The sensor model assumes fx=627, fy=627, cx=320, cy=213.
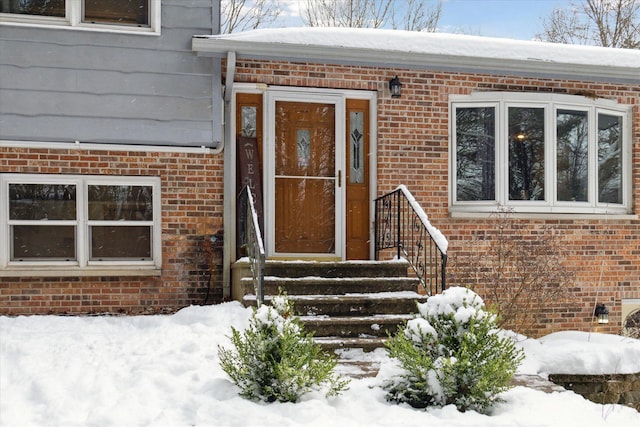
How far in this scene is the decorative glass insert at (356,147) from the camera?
777 centimetres

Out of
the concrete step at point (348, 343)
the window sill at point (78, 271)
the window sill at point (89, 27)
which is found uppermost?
the window sill at point (89, 27)

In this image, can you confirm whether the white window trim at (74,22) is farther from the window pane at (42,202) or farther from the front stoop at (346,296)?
the front stoop at (346,296)

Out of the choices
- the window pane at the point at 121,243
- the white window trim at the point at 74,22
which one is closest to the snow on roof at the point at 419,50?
the white window trim at the point at 74,22

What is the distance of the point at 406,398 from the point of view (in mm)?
4273

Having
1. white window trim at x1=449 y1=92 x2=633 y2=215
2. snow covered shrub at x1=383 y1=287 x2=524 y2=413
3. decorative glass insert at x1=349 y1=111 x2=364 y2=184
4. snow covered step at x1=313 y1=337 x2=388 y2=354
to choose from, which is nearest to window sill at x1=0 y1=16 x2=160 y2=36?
decorative glass insert at x1=349 y1=111 x2=364 y2=184

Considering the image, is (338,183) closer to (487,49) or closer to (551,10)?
(487,49)

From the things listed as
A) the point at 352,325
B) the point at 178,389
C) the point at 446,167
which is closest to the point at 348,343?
the point at 352,325

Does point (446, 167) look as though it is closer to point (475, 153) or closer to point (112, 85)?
point (475, 153)

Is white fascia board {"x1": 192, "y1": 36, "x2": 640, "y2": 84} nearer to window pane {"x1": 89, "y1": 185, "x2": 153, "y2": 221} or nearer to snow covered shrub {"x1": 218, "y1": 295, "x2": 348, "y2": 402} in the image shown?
window pane {"x1": 89, "y1": 185, "x2": 153, "y2": 221}

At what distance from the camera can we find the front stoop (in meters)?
5.86

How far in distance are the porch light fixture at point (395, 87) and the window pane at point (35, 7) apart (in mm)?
3869

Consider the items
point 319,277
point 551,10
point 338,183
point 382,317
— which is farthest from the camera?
point 551,10

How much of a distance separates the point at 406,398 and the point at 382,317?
1766 millimetres

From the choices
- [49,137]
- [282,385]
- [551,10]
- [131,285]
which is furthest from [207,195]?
[551,10]
